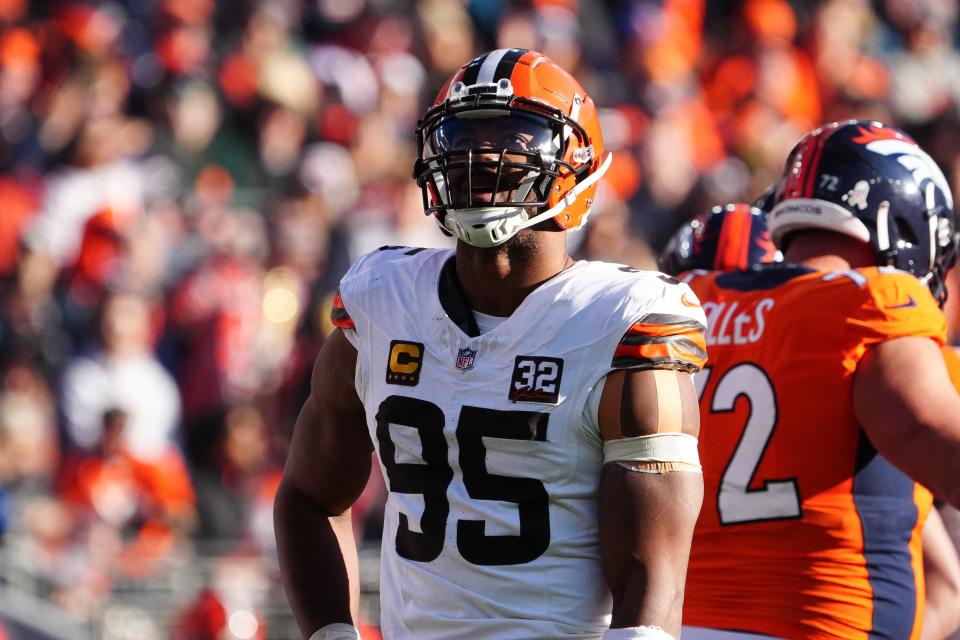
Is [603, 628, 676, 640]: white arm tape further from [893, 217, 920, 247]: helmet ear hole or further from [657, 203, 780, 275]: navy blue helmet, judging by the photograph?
[657, 203, 780, 275]: navy blue helmet

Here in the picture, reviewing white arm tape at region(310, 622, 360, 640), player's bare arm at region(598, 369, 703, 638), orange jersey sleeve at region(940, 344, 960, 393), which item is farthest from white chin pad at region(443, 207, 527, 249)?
orange jersey sleeve at region(940, 344, 960, 393)

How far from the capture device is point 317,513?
10.4ft

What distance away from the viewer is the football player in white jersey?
106 inches

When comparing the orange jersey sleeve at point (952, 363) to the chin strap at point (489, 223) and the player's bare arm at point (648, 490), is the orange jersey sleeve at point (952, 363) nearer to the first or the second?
the player's bare arm at point (648, 490)

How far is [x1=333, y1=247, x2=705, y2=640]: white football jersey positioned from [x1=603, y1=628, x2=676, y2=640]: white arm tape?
0.45 ft

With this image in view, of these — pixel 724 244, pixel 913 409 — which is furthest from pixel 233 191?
pixel 913 409

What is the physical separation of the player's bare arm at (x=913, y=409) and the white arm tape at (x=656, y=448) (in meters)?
0.61

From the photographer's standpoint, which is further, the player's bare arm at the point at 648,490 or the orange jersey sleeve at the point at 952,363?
the orange jersey sleeve at the point at 952,363

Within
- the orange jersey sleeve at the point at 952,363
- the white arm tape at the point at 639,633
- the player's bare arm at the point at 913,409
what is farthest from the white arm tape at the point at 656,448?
the orange jersey sleeve at the point at 952,363

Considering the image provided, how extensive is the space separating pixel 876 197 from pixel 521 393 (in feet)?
4.29

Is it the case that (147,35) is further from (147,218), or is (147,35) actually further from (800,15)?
(800,15)

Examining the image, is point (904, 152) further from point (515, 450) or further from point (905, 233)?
point (515, 450)

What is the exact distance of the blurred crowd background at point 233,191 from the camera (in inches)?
283

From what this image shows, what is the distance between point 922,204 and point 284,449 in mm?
4783
